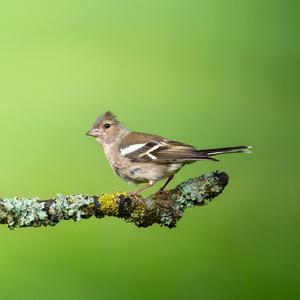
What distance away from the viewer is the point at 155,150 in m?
1.62

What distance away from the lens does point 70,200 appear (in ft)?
4.17

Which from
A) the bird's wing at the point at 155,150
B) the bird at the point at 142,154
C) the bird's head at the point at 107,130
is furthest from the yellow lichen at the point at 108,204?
the bird's head at the point at 107,130

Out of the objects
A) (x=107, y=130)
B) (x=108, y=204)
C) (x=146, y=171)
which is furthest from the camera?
(x=107, y=130)

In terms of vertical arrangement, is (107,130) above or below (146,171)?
above

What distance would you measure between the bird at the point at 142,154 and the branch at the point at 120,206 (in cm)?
7

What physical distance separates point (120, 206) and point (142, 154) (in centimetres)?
35

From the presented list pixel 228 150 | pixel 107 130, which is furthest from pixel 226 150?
pixel 107 130

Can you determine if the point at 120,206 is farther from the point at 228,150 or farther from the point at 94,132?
the point at 94,132

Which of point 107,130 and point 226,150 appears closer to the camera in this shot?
point 226,150

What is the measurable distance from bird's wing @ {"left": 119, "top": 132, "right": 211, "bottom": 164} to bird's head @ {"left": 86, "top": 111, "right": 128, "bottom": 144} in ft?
0.18

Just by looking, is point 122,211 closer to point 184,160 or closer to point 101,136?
point 184,160

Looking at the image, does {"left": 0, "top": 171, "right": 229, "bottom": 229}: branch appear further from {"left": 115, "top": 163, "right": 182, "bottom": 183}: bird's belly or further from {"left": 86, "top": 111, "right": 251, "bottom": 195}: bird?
{"left": 115, "top": 163, "right": 182, "bottom": 183}: bird's belly

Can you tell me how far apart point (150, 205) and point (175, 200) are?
6 centimetres

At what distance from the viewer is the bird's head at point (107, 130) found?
5.89 feet
